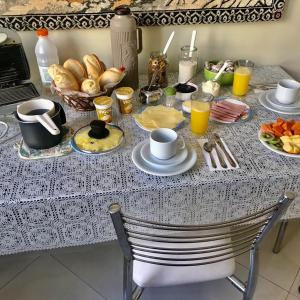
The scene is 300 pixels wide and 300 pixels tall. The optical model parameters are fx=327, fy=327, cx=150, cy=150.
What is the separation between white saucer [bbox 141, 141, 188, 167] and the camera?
935mm

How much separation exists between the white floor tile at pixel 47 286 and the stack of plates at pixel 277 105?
0.99 m

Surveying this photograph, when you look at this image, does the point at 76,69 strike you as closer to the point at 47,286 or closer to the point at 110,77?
the point at 110,77

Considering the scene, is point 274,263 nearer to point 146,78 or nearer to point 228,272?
point 228,272

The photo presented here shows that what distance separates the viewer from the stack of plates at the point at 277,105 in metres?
1.17

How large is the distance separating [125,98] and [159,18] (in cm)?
43

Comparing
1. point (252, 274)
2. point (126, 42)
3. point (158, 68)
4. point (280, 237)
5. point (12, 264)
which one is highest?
point (126, 42)

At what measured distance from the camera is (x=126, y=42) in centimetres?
122

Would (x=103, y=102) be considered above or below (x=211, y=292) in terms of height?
above

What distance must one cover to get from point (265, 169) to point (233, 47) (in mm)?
751

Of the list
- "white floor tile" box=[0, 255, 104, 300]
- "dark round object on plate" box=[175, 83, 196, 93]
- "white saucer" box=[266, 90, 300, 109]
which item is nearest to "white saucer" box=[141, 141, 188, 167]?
"dark round object on plate" box=[175, 83, 196, 93]

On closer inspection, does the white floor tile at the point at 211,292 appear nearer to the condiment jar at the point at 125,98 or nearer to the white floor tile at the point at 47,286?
the white floor tile at the point at 47,286

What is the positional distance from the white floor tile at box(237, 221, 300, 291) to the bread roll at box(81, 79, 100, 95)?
94 cm

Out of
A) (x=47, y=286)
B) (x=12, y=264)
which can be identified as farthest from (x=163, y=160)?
(x=12, y=264)

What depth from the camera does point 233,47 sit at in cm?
148
